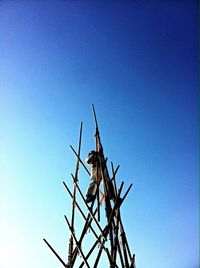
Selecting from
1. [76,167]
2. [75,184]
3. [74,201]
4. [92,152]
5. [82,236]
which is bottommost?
[82,236]

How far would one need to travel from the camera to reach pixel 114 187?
680cm

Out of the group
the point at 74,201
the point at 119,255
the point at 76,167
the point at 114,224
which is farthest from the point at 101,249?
the point at 76,167

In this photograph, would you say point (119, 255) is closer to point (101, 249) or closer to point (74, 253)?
point (101, 249)

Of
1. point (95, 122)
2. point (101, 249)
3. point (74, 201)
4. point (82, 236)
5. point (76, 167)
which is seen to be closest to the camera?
point (101, 249)

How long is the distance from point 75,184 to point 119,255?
231 cm

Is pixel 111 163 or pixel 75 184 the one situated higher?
pixel 111 163

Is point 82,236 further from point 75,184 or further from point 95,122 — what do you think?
point 95,122

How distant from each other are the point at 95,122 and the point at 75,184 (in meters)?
2.18

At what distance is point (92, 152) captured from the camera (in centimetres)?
742

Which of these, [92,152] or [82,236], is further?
[92,152]

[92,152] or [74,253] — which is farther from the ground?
[92,152]

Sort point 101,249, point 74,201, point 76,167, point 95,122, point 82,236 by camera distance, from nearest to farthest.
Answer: point 101,249 < point 82,236 < point 74,201 < point 76,167 < point 95,122

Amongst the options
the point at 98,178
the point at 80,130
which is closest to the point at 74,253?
the point at 98,178

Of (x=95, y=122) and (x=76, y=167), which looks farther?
(x=95, y=122)
